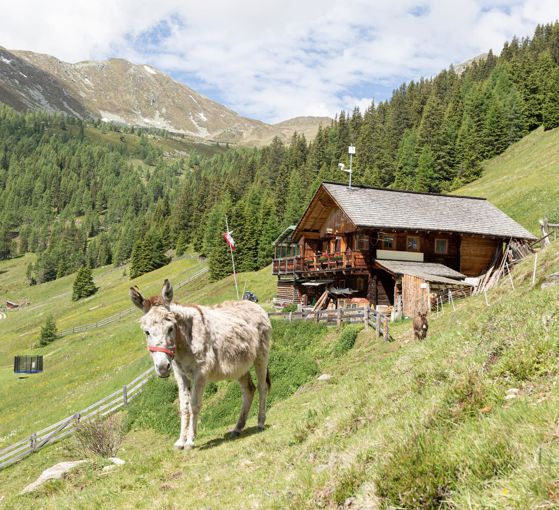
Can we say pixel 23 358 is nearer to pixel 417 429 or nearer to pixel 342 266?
pixel 342 266

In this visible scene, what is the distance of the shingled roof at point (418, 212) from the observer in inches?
1420

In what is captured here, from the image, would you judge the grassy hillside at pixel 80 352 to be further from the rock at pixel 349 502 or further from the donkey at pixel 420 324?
the rock at pixel 349 502

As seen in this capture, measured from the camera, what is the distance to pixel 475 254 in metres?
38.7

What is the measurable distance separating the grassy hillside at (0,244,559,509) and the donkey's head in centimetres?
179

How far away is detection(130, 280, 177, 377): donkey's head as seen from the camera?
828 cm

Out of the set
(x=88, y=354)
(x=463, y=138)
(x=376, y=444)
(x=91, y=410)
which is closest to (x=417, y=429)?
(x=376, y=444)

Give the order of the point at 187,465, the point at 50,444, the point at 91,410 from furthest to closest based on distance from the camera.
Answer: the point at 91,410, the point at 50,444, the point at 187,465

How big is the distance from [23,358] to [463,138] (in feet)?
254

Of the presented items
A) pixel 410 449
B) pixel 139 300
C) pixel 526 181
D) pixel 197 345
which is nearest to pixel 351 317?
pixel 197 345

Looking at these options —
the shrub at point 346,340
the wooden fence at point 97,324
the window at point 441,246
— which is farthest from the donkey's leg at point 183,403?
the wooden fence at point 97,324

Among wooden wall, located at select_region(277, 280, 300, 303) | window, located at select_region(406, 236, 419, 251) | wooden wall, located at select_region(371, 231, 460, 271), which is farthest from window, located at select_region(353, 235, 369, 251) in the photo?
wooden wall, located at select_region(277, 280, 300, 303)

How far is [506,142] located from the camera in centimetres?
8544

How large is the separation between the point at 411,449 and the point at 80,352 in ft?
172

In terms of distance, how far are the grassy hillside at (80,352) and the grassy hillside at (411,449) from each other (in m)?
26.3
